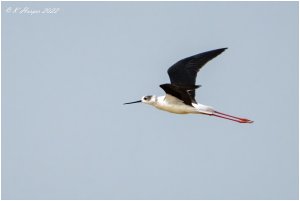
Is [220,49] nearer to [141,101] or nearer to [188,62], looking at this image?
[188,62]

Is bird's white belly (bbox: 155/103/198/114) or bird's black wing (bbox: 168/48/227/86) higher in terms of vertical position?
bird's black wing (bbox: 168/48/227/86)

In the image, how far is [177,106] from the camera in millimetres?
13648

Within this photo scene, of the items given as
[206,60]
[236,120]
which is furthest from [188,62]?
[236,120]

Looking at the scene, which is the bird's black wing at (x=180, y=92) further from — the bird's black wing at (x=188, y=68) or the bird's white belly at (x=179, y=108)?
the bird's black wing at (x=188, y=68)

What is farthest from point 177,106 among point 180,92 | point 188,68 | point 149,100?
point 188,68

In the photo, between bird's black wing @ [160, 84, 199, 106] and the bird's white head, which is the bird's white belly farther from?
the bird's white head

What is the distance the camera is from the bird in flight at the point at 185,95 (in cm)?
1355

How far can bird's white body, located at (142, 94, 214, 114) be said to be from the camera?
1362 centimetres

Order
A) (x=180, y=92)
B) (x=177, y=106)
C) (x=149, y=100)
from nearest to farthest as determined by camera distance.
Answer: (x=180, y=92), (x=177, y=106), (x=149, y=100)

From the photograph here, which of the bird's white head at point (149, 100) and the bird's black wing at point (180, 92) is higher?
the bird's white head at point (149, 100)

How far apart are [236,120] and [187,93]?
158cm

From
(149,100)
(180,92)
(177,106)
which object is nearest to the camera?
(180,92)

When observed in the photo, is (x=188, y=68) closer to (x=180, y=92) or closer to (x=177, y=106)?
(x=177, y=106)

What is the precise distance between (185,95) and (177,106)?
428 millimetres
